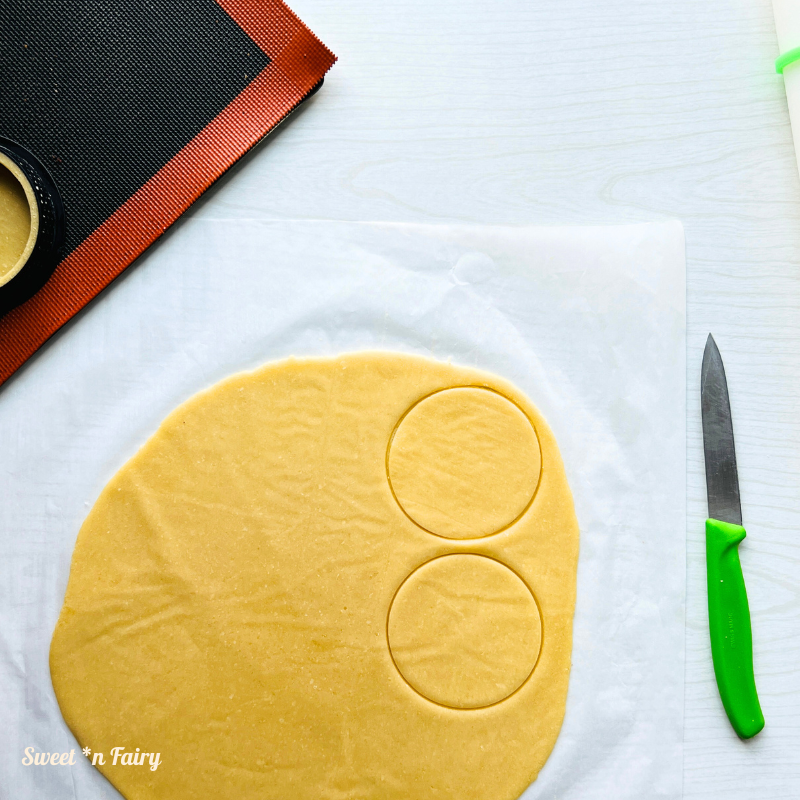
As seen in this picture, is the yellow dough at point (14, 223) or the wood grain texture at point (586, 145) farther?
the wood grain texture at point (586, 145)

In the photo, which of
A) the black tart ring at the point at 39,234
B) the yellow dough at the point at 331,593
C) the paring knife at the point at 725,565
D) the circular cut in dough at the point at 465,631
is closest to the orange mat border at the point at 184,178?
the black tart ring at the point at 39,234

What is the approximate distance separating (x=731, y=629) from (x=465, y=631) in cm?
43

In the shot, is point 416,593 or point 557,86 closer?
point 416,593

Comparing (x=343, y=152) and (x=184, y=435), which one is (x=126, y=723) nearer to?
(x=184, y=435)

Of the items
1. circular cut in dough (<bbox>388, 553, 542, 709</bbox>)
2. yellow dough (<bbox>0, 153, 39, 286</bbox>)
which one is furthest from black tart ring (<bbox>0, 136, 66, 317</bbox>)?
circular cut in dough (<bbox>388, 553, 542, 709</bbox>)

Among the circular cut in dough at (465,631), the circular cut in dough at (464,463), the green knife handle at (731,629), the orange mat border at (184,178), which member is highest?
the orange mat border at (184,178)

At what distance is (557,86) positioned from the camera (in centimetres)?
103

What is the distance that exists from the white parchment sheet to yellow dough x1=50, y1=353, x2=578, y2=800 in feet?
0.14

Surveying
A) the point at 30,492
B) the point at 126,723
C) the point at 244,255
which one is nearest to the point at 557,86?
the point at 244,255

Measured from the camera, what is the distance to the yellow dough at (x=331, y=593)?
2.93 feet

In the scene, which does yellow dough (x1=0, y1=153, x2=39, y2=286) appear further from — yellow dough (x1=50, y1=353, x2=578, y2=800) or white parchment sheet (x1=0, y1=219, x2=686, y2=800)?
yellow dough (x1=50, y1=353, x2=578, y2=800)

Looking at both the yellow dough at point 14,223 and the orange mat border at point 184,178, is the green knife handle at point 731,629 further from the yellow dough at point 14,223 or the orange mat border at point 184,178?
the yellow dough at point 14,223

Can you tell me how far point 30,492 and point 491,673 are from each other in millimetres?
786

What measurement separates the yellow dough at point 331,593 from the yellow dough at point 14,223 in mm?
324
